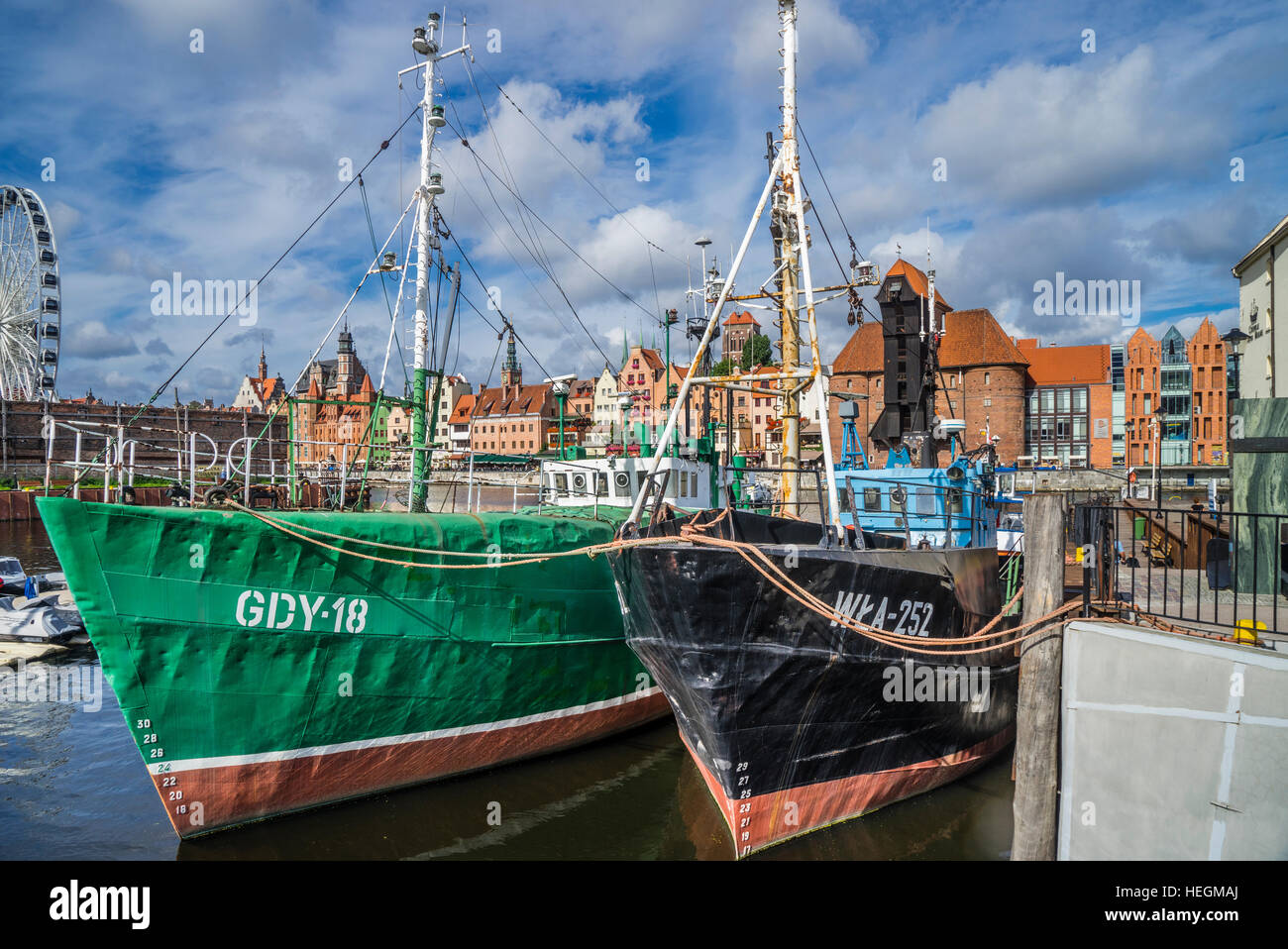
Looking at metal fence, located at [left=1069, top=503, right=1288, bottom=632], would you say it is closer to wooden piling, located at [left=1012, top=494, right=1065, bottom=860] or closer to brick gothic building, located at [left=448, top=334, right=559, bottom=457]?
wooden piling, located at [left=1012, top=494, right=1065, bottom=860]

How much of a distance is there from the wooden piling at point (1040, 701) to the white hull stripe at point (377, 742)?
644cm

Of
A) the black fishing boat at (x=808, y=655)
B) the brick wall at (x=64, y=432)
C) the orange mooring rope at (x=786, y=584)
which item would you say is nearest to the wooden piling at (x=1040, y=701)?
the orange mooring rope at (x=786, y=584)

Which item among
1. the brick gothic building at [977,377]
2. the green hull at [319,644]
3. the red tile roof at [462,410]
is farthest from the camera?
the red tile roof at [462,410]

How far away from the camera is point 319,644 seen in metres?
9.19

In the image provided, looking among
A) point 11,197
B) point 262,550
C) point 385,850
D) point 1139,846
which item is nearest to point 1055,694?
point 1139,846

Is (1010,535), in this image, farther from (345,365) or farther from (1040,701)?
(345,365)

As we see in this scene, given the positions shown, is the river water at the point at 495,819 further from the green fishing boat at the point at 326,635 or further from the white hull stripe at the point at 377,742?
the white hull stripe at the point at 377,742

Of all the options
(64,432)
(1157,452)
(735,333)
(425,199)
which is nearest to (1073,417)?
(735,333)

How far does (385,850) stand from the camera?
8766mm

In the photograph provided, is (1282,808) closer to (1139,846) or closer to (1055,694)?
(1139,846)

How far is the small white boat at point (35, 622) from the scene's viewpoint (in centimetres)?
1755

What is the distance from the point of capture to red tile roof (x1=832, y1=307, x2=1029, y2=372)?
6159cm

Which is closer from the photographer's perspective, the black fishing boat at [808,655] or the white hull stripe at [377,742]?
the black fishing boat at [808,655]

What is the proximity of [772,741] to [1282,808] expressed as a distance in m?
4.27
